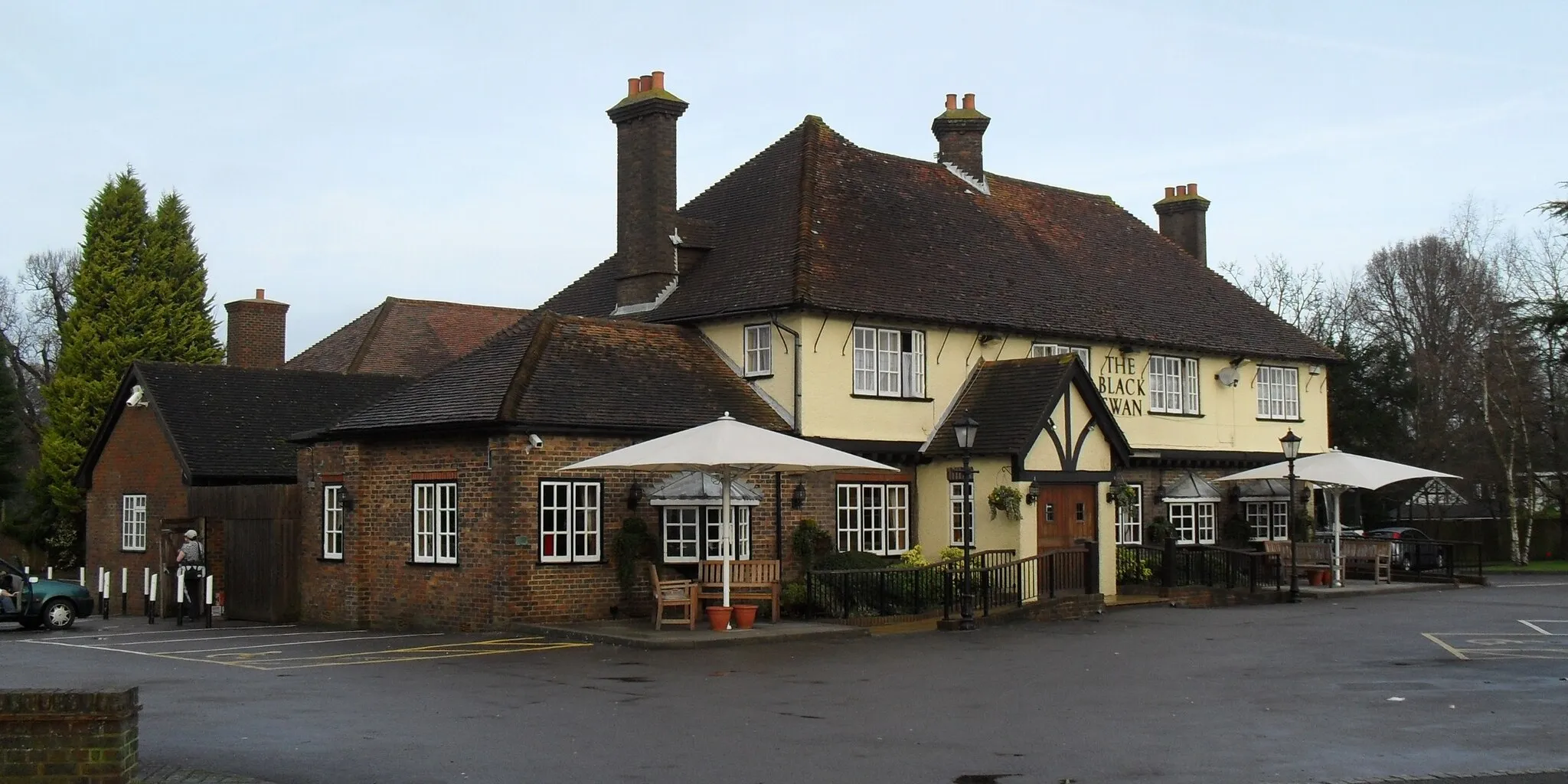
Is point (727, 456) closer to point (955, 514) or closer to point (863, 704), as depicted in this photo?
point (863, 704)

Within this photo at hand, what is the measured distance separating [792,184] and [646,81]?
340cm

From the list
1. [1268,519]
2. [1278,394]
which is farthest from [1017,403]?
[1278,394]

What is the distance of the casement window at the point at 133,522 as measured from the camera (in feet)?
101

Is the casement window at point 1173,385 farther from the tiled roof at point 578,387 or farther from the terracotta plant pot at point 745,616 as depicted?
the terracotta plant pot at point 745,616

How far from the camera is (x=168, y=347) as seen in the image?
42250mm

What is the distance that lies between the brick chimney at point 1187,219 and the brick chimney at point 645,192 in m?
14.9

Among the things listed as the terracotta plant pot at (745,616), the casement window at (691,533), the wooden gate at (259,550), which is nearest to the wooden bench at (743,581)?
the terracotta plant pot at (745,616)

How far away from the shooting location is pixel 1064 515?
26828 mm

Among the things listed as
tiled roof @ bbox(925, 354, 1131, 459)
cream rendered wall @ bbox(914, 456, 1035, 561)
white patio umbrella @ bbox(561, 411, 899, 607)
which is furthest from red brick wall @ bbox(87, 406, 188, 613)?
tiled roof @ bbox(925, 354, 1131, 459)

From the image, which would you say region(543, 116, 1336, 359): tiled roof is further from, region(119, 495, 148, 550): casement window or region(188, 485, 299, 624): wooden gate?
region(119, 495, 148, 550): casement window

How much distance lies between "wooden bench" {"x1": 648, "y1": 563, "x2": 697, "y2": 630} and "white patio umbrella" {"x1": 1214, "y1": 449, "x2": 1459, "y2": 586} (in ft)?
47.0

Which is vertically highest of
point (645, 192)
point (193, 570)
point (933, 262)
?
point (645, 192)

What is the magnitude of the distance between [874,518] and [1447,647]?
10.1 meters

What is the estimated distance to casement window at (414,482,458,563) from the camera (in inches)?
890
